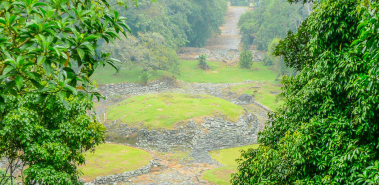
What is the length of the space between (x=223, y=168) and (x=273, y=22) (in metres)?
41.5

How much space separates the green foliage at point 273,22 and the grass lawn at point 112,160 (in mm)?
37703

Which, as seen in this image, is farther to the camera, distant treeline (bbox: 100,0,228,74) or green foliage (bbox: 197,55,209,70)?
green foliage (bbox: 197,55,209,70)

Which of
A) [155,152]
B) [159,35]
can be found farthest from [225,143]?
[159,35]

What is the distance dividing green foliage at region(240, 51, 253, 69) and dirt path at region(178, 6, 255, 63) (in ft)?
13.9

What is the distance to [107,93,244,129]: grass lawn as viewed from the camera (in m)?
28.0

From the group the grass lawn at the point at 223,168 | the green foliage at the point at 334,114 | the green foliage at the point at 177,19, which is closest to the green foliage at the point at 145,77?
the green foliage at the point at 177,19

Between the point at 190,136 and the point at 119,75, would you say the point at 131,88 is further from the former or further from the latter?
the point at 190,136

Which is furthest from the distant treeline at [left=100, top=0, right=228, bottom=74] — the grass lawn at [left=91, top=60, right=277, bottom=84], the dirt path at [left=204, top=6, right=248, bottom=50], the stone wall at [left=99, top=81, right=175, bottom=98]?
the stone wall at [left=99, top=81, right=175, bottom=98]

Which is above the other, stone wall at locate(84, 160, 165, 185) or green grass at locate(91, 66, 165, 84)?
green grass at locate(91, 66, 165, 84)

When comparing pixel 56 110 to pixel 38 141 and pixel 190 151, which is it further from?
pixel 190 151

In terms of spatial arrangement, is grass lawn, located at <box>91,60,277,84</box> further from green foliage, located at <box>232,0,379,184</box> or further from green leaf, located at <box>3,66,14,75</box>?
green leaf, located at <box>3,66,14,75</box>

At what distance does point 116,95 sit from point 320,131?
33.4m

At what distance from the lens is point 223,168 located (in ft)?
65.4

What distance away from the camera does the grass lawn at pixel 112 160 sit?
18062mm
